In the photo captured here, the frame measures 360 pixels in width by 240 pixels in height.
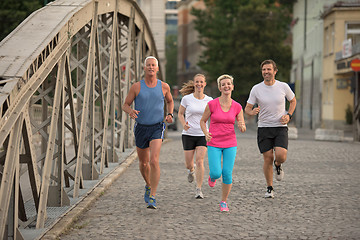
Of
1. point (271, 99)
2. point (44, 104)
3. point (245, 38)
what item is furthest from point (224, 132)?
point (245, 38)

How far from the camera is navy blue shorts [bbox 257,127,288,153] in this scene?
1055 centimetres

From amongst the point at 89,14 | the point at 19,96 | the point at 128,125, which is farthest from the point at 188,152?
the point at 128,125

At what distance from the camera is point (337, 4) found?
44.7 meters

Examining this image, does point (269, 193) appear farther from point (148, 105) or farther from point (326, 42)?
point (326, 42)

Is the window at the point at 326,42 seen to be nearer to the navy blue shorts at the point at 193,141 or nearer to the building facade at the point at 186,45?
the navy blue shorts at the point at 193,141

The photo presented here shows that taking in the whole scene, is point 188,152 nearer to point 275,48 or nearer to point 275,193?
point 275,193

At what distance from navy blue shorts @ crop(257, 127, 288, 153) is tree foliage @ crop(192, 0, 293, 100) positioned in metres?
53.0

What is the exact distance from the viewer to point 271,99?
10.4 m

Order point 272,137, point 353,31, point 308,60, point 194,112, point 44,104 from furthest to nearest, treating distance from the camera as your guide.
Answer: point 308,60 < point 353,31 < point 194,112 < point 272,137 < point 44,104

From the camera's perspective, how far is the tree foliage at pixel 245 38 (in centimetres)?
6391

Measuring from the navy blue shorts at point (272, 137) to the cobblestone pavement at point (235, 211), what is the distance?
25.9 inches

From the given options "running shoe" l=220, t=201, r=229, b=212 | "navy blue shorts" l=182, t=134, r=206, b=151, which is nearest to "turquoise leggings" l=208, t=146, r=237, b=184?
"running shoe" l=220, t=201, r=229, b=212

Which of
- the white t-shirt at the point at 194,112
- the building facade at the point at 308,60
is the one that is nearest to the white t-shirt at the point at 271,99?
the white t-shirt at the point at 194,112

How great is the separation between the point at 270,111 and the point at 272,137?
0.37m
